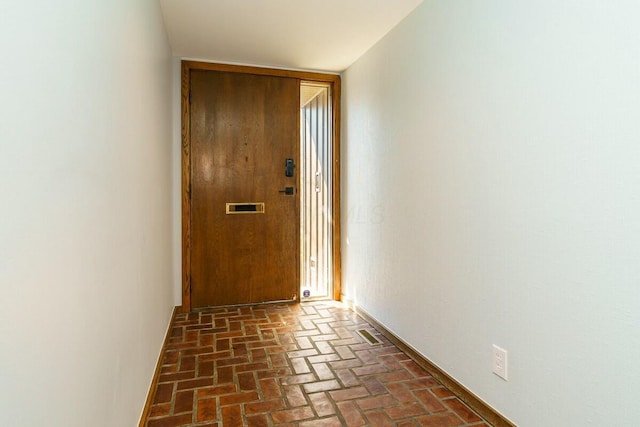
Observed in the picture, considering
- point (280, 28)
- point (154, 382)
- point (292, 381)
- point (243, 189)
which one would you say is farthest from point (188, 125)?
point (292, 381)

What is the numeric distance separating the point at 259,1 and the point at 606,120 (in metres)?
1.99

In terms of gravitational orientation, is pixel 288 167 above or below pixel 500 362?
above

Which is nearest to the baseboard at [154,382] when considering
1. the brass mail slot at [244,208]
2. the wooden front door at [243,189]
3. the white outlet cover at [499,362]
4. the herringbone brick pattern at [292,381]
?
the herringbone brick pattern at [292,381]

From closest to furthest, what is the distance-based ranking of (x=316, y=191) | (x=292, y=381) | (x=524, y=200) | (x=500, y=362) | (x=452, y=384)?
(x=524, y=200), (x=500, y=362), (x=452, y=384), (x=292, y=381), (x=316, y=191)

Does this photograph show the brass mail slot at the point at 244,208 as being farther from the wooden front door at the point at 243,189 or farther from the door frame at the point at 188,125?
the door frame at the point at 188,125

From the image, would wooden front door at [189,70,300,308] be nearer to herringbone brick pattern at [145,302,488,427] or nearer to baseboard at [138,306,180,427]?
herringbone brick pattern at [145,302,488,427]

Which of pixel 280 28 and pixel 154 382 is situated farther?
pixel 280 28

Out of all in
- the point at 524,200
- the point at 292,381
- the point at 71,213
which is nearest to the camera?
the point at 71,213

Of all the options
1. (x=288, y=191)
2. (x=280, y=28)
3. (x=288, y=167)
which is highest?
(x=280, y=28)

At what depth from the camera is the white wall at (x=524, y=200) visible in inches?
51.1

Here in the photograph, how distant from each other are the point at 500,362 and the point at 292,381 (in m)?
1.11

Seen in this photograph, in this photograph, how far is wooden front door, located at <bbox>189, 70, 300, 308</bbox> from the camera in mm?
3547

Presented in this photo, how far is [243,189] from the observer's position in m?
3.66

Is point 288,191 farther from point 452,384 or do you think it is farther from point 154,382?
point 452,384
